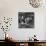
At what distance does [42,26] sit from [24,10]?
0.90 meters

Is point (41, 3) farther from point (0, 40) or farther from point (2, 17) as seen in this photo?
point (0, 40)

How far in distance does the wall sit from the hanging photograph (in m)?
0.11

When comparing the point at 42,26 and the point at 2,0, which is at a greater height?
the point at 2,0

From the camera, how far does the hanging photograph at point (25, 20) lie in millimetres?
4793

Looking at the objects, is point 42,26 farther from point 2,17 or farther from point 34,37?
point 2,17

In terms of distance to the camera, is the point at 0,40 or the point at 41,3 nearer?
the point at 0,40

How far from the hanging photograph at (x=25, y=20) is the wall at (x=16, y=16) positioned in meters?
0.11

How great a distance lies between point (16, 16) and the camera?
188 inches

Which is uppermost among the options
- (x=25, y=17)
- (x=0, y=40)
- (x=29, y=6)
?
(x=29, y=6)

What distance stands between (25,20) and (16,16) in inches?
14.5

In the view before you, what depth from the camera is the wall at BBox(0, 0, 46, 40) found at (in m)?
4.75

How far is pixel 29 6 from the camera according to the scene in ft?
15.7

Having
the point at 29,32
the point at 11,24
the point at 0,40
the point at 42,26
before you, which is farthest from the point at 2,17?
the point at 42,26

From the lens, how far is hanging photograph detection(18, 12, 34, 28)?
15.7 ft
